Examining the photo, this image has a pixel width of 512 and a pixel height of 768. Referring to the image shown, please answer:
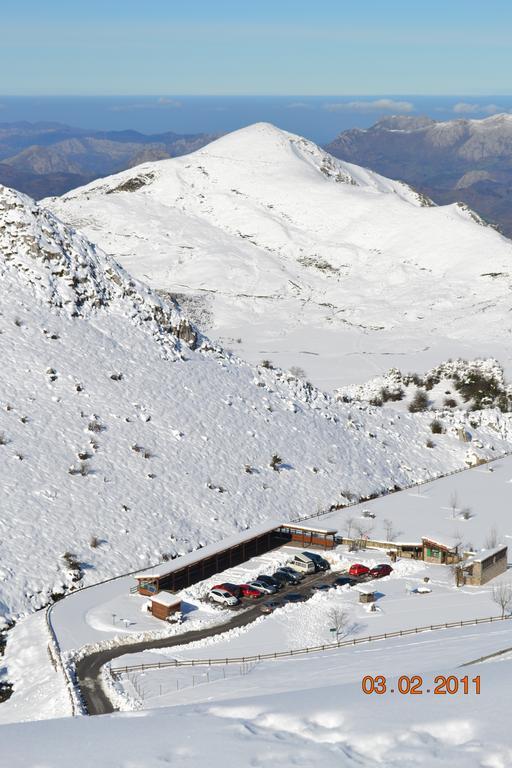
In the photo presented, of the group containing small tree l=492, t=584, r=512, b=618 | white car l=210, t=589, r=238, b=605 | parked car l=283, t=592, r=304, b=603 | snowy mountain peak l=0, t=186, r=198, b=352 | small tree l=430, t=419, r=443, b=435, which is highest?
snowy mountain peak l=0, t=186, r=198, b=352

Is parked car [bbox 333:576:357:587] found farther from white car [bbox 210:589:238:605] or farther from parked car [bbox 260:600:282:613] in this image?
white car [bbox 210:589:238:605]

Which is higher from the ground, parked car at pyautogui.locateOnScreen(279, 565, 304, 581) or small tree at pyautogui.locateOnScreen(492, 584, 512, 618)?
small tree at pyautogui.locateOnScreen(492, 584, 512, 618)

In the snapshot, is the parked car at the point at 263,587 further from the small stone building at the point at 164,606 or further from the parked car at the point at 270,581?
the small stone building at the point at 164,606

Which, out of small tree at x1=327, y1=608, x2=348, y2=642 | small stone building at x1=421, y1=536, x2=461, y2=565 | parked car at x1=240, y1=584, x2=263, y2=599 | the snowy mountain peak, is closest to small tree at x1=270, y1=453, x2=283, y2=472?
small stone building at x1=421, y1=536, x2=461, y2=565

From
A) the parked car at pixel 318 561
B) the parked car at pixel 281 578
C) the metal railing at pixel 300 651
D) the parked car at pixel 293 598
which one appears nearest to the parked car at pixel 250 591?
the parked car at pixel 293 598

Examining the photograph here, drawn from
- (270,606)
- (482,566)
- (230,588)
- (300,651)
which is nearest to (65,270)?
(230,588)

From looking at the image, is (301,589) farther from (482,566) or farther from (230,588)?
(482,566)
